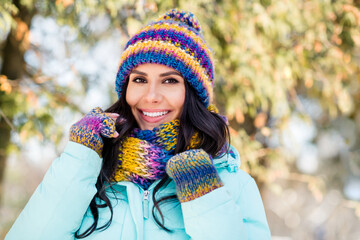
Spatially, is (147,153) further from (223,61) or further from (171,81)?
(223,61)

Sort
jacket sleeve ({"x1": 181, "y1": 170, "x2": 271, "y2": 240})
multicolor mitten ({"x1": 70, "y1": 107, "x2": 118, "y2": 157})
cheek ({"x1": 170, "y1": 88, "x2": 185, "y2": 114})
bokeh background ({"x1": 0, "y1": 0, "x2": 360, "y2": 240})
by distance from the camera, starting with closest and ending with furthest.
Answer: jacket sleeve ({"x1": 181, "y1": 170, "x2": 271, "y2": 240}), multicolor mitten ({"x1": 70, "y1": 107, "x2": 118, "y2": 157}), cheek ({"x1": 170, "y1": 88, "x2": 185, "y2": 114}), bokeh background ({"x1": 0, "y1": 0, "x2": 360, "y2": 240})

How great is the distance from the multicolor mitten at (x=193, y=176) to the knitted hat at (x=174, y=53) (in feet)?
1.66

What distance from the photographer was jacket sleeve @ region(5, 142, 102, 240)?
4.62ft

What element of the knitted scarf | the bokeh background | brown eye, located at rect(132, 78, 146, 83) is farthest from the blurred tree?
the knitted scarf

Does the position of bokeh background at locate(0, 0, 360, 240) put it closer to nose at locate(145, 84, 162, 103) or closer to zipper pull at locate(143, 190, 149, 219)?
nose at locate(145, 84, 162, 103)

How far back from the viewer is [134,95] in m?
1.77

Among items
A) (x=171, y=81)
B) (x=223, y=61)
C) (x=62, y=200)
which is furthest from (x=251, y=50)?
(x=62, y=200)

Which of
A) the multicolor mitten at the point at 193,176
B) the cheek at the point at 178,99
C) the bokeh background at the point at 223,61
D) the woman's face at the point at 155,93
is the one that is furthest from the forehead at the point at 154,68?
the bokeh background at the point at 223,61

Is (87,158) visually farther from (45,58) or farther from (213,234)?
(45,58)

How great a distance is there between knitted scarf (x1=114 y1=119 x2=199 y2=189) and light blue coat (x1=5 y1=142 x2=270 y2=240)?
0.06 metres

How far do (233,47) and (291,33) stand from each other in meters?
0.77

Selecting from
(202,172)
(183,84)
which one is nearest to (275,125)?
(183,84)

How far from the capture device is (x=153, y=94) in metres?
1.69

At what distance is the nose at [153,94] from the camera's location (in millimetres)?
1686
